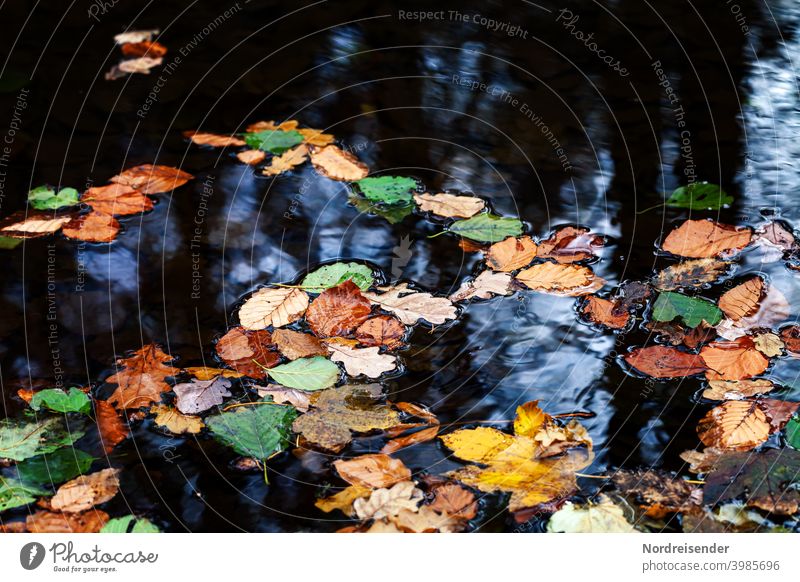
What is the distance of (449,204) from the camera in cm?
218

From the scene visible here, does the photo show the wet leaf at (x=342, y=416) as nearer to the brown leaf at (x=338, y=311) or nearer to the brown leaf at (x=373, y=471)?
the brown leaf at (x=373, y=471)

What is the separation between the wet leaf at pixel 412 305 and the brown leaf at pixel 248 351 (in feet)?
0.89

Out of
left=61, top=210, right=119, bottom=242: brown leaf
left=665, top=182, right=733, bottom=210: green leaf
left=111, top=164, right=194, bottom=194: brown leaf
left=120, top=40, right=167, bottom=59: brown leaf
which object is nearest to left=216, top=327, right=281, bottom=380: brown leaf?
left=61, top=210, right=119, bottom=242: brown leaf

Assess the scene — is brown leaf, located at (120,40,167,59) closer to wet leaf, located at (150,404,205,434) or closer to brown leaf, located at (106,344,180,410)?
brown leaf, located at (106,344,180,410)

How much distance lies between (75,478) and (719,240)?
1.55m

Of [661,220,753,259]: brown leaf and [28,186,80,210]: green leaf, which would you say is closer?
[661,220,753,259]: brown leaf

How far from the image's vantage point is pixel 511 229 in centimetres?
209

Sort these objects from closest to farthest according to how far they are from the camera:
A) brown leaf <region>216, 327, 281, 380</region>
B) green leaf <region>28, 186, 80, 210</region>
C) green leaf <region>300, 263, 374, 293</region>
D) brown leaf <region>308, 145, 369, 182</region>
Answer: brown leaf <region>216, 327, 281, 380</region>, green leaf <region>300, 263, 374, 293</region>, green leaf <region>28, 186, 80, 210</region>, brown leaf <region>308, 145, 369, 182</region>

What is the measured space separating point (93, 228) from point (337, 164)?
689mm

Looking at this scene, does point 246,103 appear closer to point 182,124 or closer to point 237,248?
point 182,124

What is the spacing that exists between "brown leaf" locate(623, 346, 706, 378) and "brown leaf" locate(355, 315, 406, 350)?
0.49 metres

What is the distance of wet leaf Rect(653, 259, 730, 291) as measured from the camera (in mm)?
1882

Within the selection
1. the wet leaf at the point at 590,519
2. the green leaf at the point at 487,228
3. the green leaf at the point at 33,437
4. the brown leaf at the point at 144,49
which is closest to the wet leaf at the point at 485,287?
the green leaf at the point at 487,228
